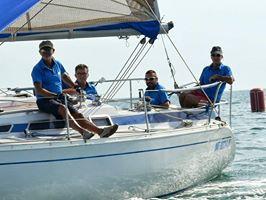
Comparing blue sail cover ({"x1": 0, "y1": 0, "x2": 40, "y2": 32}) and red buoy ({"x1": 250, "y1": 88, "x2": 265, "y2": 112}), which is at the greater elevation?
blue sail cover ({"x1": 0, "y1": 0, "x2": 40, "y2": 32})

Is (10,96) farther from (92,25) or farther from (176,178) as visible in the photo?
(176,178)

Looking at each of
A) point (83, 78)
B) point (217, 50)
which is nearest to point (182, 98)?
point (217, 50)

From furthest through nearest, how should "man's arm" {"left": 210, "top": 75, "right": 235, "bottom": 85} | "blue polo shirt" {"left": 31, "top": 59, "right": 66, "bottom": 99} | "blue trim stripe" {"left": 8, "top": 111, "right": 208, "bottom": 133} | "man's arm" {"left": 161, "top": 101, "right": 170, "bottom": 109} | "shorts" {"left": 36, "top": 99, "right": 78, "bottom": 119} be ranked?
1. "man's arm" {"left": 210, "top": 75, "right": 235, "bottom": 85}
2. "man's arm" {"left": 161, "top": 101, "right": 170, "bottom": 109}
3. "blue trim stripe" {"left": 8, "top": 111, "right": 208, "bottom": 133}
4. "blue polo shirt" {"left": 31, "top": 59, "right": 66, "bottom": 99}
5. "shorts" {"left": 36, "top": 99, "right": 78, "bottom": 119}

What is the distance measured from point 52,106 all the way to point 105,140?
0.83 m

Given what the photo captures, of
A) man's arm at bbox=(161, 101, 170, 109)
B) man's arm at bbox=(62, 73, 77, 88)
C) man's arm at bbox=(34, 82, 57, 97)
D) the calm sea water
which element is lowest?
the calm sea water

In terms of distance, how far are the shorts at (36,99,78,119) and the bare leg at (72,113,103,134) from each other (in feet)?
0.26

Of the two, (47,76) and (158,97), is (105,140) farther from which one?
(158,97)

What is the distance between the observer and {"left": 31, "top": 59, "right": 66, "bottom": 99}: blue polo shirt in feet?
27.4

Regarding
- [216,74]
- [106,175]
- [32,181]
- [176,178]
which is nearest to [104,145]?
[106,175]

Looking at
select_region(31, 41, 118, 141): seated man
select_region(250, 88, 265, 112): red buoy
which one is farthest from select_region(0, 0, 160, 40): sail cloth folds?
select_region(250, 88, 265, 112): red buoy

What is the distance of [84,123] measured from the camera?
8.16 metres

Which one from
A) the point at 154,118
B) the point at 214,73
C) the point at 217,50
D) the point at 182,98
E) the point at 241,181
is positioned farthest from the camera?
the point at 182,98

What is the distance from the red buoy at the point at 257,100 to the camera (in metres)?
25.7

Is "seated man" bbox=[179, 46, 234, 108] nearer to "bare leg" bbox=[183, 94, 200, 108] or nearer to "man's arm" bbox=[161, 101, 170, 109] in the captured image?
"bare leg" bbox=[183, 94, 200, 108]
